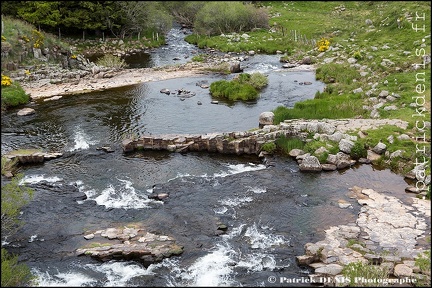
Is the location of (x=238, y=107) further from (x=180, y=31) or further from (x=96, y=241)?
(x=180, y=31)

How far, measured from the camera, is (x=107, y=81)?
4603cm

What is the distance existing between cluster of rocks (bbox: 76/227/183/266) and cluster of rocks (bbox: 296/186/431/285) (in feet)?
19.8

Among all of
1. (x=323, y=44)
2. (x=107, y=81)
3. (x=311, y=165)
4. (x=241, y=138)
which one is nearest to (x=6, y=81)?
(x=107, y=81)

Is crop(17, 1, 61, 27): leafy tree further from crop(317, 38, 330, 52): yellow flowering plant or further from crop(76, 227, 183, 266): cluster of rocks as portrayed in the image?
crop(76, 227, 183, 266): cluster of rocks

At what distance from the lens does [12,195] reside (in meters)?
20.0

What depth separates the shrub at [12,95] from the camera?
38094 millimetres

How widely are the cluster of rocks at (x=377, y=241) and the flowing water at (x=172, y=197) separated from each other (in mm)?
685

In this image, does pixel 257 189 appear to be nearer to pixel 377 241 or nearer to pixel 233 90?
pixel 377 241

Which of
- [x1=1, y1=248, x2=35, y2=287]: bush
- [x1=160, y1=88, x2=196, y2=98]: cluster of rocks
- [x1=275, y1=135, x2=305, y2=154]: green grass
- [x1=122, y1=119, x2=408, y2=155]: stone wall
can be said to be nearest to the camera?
[x1=1, y1=248, x2=35, y2=287]: bush

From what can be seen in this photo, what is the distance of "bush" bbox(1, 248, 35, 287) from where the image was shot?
16.9 metres

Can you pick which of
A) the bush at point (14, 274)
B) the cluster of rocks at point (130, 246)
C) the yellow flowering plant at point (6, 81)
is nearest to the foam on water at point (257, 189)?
the cluster of rocks at point (130, 246)

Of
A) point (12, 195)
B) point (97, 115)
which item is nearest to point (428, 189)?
point (12, 195)

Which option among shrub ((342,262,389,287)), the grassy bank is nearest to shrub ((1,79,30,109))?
the grassy bank

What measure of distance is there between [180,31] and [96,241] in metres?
59.5
